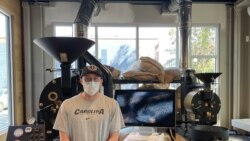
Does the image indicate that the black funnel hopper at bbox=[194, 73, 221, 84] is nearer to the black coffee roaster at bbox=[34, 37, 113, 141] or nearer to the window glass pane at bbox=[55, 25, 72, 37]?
the black coffee roaster at bbox=[34, 37, 113, 141]

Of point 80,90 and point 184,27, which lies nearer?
point 80,90

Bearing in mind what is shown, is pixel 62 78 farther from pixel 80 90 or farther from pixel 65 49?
pixel 80 90

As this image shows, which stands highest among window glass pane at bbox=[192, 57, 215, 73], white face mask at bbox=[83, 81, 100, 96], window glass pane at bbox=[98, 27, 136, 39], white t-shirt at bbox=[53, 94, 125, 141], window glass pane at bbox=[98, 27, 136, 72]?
window glass pane at bbox=[98, 27, 136, 39]

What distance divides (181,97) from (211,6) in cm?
374

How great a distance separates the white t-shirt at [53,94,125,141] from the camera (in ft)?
6.21

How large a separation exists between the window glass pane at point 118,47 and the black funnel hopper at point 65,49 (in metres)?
3.68

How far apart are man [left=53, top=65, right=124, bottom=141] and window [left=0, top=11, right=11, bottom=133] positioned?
334cm

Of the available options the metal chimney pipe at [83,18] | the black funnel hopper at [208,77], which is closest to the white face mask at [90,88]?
the black funnel hopper at [208,77]

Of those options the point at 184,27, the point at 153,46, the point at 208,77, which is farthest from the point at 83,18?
the point at 208,77

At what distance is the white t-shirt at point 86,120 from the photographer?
6.21ft

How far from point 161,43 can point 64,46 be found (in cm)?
411

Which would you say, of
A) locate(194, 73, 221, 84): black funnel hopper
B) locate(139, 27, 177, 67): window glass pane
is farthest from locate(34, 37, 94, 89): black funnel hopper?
locate(139, 27, 177, 67): window glass pane

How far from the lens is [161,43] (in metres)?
6.13

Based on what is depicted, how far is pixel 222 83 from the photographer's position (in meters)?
6.06
